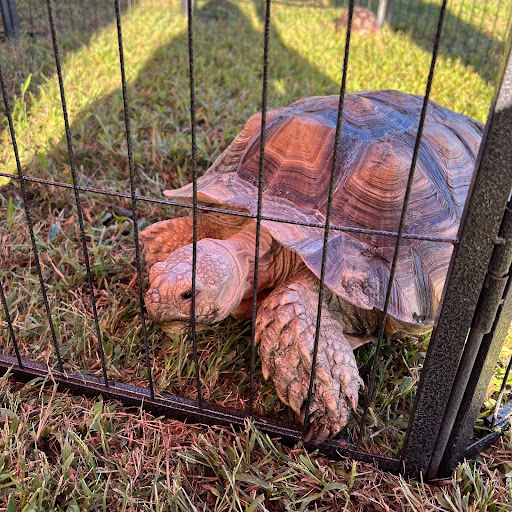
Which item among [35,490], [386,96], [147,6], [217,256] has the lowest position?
[147,6]

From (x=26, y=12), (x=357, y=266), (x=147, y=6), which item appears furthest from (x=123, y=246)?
(x=147, y=6)

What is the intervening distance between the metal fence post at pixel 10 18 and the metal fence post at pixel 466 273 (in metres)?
5.09

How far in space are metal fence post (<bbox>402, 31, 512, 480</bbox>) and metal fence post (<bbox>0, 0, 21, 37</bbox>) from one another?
16.7 ft

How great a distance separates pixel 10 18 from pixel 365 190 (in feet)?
14.9

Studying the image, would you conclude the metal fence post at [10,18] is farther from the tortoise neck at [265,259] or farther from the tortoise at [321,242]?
the tortoise neck at [265,259]

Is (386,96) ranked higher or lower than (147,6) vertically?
higher

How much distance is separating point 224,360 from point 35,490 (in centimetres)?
74

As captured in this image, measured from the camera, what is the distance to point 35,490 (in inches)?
56.0

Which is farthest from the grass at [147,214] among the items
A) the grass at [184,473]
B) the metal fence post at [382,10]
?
the metal fence post at [382,10]

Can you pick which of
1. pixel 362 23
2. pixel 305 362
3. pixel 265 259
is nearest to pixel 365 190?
pixel 265 259

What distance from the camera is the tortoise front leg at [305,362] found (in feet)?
5.26

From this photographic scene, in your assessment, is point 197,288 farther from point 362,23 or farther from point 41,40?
point 362,23

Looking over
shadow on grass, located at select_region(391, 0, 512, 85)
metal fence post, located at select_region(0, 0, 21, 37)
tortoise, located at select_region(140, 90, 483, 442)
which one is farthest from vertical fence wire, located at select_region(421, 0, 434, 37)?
tortoise, located at select_region(140, 90, 483, 442)

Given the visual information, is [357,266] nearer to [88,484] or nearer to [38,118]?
[88,484]
